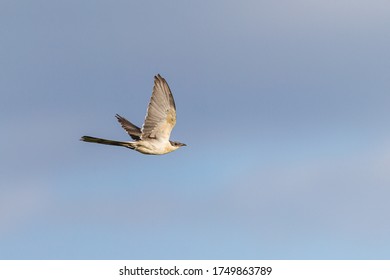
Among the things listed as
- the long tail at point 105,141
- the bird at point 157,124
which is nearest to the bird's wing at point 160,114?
the bird at point 157,124

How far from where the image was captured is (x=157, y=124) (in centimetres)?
3669

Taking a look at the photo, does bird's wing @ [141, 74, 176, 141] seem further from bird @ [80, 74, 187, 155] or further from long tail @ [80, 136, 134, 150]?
long tail @ [80, 136, 134, 150]

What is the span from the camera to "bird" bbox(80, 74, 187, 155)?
36188mm

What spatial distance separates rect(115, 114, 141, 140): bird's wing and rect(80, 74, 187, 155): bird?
0.90 m

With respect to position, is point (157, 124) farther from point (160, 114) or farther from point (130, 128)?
point (130, 128)

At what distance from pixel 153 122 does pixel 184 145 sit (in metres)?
2.43

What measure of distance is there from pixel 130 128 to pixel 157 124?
292cm

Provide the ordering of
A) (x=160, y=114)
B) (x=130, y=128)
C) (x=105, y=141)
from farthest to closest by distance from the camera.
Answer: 1. (x=130, y=128)
2. (x=160, y=114)
3. (x=105, y=141)

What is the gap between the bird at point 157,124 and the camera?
36.2 meters

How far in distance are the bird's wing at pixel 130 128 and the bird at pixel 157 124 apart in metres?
0.90

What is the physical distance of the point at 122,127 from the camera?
39312 mm

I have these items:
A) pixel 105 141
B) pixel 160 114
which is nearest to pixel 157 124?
pixel 160 114
